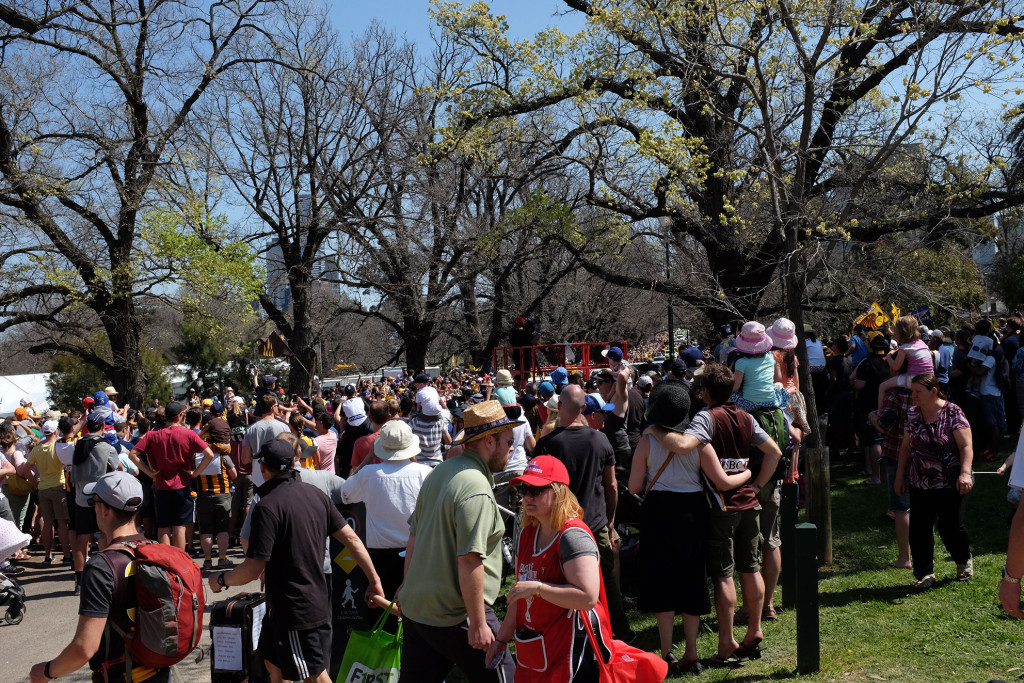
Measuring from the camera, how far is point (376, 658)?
4422mm

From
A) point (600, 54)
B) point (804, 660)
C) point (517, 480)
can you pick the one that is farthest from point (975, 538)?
point (600, 54)

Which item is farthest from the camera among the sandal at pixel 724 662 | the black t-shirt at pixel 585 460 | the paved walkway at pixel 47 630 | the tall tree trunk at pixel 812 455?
the tall tree trunk at pixel 812 455

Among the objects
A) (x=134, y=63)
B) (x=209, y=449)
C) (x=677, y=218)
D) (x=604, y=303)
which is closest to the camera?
(x=209, y=449)

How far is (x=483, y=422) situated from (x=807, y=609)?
2.65 m

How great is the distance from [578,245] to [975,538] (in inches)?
462

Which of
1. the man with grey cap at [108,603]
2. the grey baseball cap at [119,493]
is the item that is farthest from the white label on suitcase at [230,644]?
the grey baseball cap at [119,493]

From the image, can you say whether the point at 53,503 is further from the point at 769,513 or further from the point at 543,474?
the point at 543,474

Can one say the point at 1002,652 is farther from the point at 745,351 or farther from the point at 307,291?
the point at 307,291

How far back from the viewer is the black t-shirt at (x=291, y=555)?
4438 millimetres

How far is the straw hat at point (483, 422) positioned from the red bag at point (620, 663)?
35.8 inches

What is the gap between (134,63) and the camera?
2202cm

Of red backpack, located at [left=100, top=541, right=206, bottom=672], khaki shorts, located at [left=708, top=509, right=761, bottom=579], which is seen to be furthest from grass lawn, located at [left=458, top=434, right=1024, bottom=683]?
red backpack, located at [left=100, top=541, right=206, bottom=672]

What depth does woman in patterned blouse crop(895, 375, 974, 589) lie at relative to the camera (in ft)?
21.1

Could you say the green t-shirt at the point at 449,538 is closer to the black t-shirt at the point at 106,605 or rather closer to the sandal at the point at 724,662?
the black t-shirt at the point at 106,605
